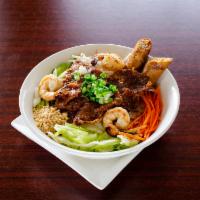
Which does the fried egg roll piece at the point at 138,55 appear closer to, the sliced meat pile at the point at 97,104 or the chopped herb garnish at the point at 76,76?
the sliced meat pile at the point at 97,104

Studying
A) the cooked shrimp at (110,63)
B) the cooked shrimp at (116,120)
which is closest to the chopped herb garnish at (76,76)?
the cooked shrimp at (110,63)

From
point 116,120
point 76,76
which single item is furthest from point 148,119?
point 76,76

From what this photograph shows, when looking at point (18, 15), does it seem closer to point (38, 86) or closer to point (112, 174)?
point (38, 86)

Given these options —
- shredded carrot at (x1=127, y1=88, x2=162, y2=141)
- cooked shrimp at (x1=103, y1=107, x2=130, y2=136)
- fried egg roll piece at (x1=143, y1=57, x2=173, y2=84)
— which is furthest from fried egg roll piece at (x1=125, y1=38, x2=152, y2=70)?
cooked shrimp at (x1=103, y1=107, x2=130, y2=136)

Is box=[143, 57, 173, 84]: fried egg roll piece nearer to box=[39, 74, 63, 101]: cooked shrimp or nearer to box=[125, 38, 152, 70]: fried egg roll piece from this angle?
box=[125, 38, 152, 70]: fried egg roll piece

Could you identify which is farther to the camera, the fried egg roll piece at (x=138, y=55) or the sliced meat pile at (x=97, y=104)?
the fried egg roll piece at (x=138, y=55)

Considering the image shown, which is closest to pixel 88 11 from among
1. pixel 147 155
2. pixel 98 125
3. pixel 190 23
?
pixel 190 23

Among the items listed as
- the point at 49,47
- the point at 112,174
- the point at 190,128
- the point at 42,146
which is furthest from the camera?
the point at 49,47

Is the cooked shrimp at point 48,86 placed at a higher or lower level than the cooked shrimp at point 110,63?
lower
